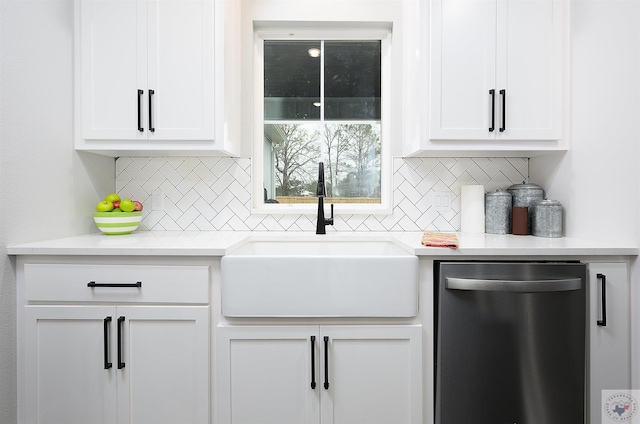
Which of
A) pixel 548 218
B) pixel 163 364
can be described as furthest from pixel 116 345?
pixel 548 218

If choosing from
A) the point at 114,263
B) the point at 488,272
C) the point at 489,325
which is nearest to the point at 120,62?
the point at 114,263

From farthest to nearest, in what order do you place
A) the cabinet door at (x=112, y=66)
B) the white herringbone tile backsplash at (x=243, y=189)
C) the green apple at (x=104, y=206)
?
the white herringbone tile backsplash at (x=243, y=189) < the green apple at (x=104, y=206) < the cabinet door at (x=112, y=66)

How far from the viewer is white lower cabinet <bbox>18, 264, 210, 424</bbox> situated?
4.61 feet

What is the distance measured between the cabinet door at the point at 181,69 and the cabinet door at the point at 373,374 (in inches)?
45.0

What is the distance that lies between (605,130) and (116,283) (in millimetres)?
2116

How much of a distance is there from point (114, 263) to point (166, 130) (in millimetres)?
676

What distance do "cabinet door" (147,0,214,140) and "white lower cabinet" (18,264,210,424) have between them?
2.32 feet

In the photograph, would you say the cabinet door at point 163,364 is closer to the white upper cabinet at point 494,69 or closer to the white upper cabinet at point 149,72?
the white upper cabinet at point 149,72

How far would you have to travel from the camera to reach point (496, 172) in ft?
6.82

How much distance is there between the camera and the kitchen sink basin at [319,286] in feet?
4.57

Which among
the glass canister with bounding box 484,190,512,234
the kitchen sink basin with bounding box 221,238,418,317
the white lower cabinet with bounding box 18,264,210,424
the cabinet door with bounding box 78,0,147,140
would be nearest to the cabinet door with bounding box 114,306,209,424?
the white lower cabinet with bounding box 18,264,210,424

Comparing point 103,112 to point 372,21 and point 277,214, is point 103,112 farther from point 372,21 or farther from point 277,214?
point 372,21

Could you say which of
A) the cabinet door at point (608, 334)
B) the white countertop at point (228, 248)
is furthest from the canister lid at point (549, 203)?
the cabinet door at point (608, 334)

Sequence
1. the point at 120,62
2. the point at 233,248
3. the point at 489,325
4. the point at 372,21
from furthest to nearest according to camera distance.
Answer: the point at 372,21
the point at 120,62
the point at 233,248
the point at 489,325
